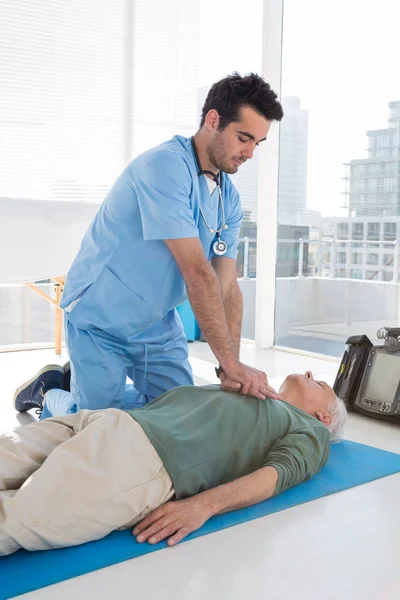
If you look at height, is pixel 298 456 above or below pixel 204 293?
below

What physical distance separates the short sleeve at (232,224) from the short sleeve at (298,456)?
852mm

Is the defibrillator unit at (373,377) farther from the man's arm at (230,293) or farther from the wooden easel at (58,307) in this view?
the wooden easel at (58,307)

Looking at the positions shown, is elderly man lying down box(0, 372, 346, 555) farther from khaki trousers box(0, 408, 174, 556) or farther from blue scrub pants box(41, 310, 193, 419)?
blue scrub pants box(41, 310, 193, 419)

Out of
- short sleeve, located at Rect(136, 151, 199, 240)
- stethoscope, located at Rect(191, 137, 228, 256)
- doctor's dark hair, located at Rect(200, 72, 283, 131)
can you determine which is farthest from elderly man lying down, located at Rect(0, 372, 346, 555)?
doctor's dark hair, located at Rect(200, 72, 283, 131)

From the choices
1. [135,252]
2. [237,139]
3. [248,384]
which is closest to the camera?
[248,384]

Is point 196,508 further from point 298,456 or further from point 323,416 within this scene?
point 323,416

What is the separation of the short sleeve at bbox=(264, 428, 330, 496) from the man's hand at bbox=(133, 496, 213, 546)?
0.76 ft

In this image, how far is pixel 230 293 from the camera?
254 cm

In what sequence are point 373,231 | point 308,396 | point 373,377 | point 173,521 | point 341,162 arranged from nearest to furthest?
1. point 173,521
2. point 308,396
3. point 373,377
4. point 373,231
5. point 341,162

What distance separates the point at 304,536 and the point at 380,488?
0.45 metres

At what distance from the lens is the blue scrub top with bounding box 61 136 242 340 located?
2.23m

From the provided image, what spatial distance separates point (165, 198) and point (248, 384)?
2.10 ft

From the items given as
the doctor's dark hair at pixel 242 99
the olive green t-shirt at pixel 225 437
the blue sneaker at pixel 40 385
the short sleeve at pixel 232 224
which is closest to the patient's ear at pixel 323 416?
the olive green t-shirt at pixel 225 437

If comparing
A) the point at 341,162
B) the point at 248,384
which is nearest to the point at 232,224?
the point at 248,384
